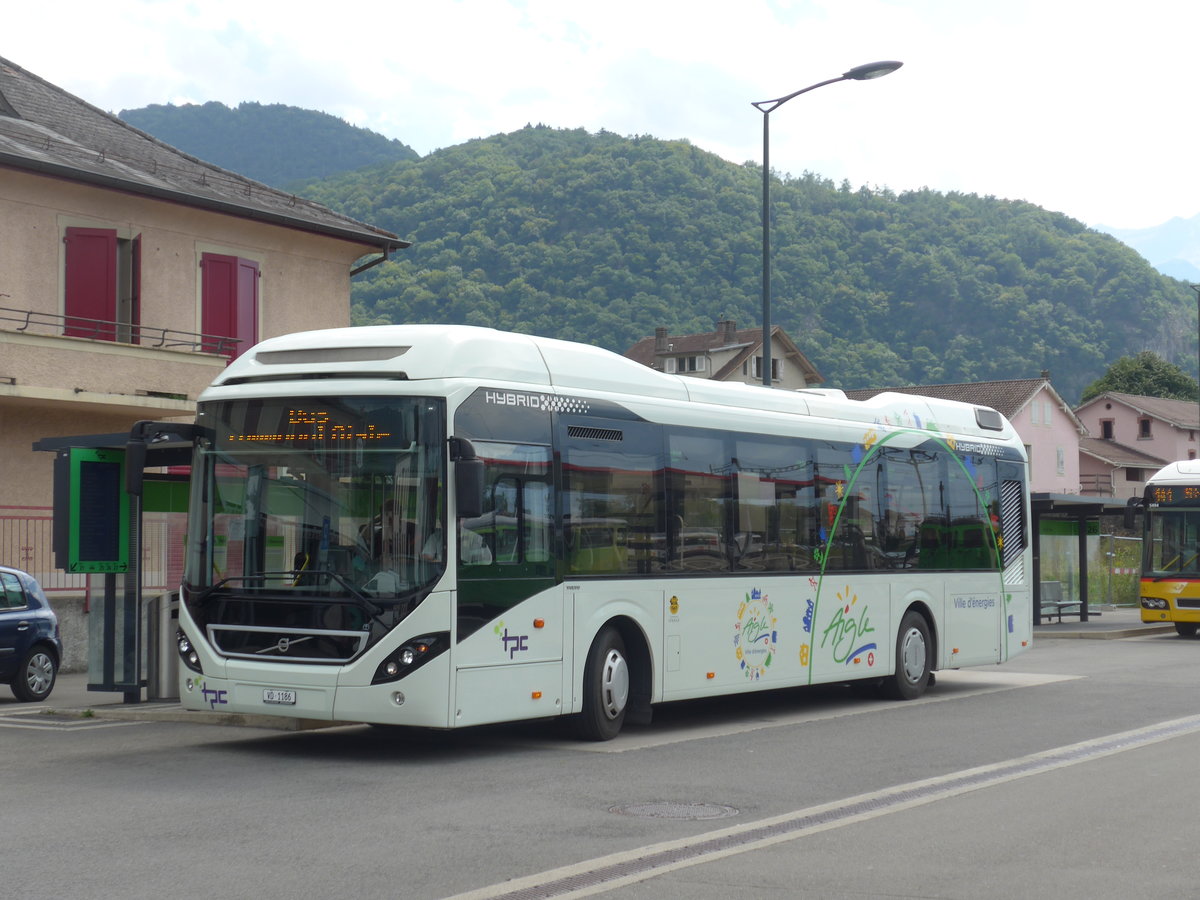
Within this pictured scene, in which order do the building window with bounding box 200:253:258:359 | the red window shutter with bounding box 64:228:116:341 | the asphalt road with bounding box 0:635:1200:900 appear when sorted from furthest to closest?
the building window with bounding box 200:253:258:359, the red window shutter with bounding box 64:228:116:341, the asphalt road with bounding box 0:635:1200:900

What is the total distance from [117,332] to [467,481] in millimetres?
15078

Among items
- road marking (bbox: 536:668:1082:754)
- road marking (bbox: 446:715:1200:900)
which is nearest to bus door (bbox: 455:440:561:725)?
road marking (bbox: 536:668:1082:754)

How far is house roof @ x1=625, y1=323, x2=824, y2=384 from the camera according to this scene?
89.8m

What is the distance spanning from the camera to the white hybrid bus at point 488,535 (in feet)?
35.4

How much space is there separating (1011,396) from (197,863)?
84235mm

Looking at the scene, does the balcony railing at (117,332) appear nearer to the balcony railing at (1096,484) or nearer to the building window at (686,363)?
the building window at (686,363)

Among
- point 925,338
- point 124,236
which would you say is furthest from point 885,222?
point 124,236

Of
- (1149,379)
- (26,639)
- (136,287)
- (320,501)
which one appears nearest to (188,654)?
(320,501)

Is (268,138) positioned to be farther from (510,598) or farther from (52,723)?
(510,598)

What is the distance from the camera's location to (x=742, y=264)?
106 meters

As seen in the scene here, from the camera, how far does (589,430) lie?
12.3 m

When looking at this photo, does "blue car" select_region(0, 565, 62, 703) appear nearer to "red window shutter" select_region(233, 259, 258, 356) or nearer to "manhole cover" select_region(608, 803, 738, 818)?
"manhole cover" select_region(608, 803, 738, 818)

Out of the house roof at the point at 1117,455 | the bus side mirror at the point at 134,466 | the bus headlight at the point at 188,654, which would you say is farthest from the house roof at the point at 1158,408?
the bus side mirror at the point at 134,466

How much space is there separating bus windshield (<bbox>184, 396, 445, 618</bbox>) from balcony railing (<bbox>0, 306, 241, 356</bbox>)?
11.6m
